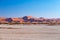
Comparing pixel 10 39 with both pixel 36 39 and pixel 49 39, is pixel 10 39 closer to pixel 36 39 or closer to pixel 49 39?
pixel 36 39

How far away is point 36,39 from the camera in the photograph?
450 inches

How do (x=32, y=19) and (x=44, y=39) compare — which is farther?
(x=32, y=19)

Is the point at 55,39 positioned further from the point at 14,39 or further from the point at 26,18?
the point at 26,18

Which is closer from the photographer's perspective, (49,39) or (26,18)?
(49,39)

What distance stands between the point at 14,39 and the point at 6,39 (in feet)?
1.77

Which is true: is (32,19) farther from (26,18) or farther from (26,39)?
(26,39)

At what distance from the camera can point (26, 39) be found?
37.6 feet

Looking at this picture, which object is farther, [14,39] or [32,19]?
[32,19]

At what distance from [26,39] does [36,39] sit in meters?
0.66

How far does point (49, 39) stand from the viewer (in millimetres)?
11281

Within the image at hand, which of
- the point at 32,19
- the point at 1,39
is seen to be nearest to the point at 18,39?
the point at 1,39

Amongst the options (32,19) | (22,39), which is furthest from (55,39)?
(32,19)

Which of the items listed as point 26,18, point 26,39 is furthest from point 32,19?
point 26,39

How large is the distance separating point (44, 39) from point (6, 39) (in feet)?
8.15
